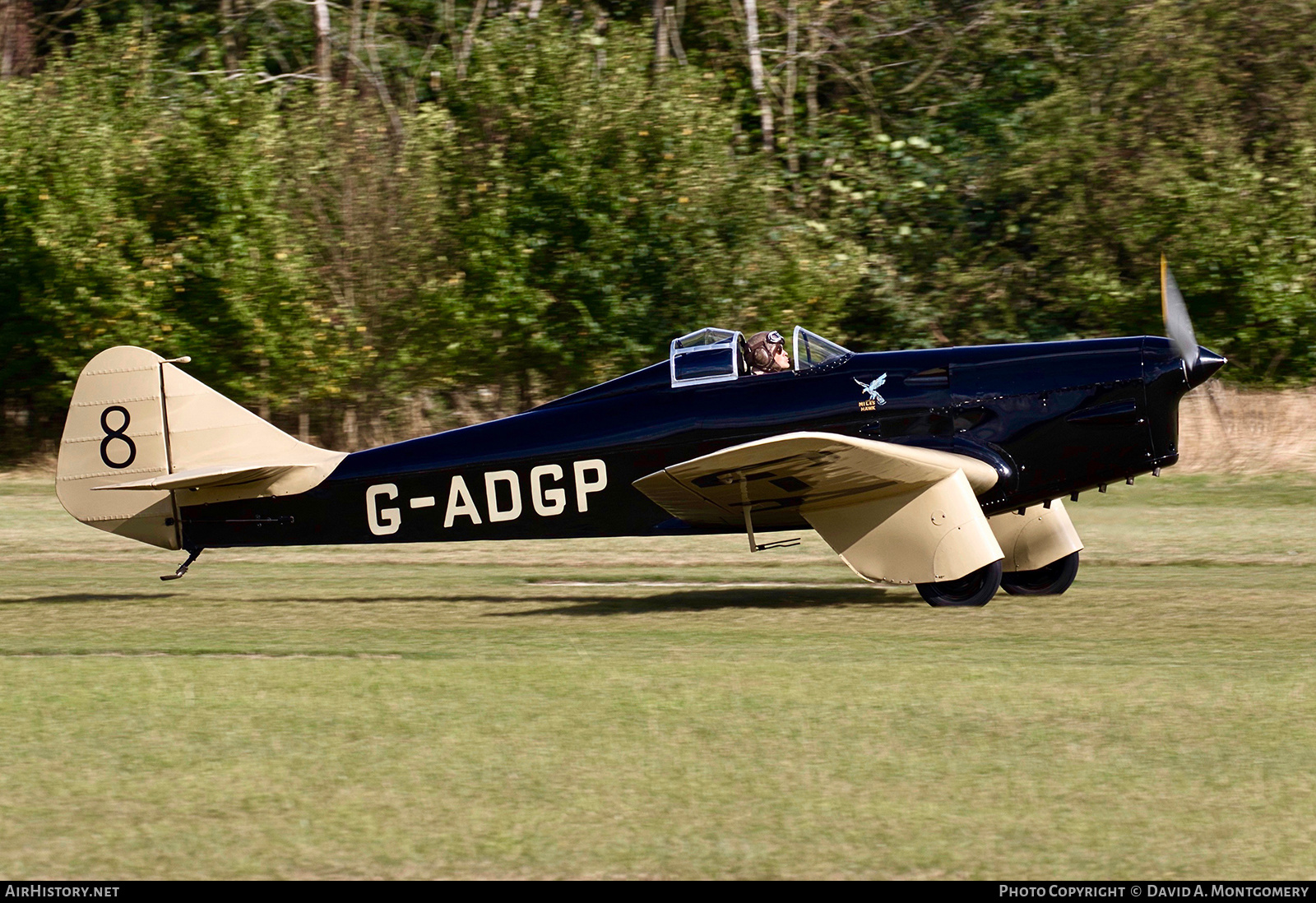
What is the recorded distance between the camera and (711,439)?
9.95m

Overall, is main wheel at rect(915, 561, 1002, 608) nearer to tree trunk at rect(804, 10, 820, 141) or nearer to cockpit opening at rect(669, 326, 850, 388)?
cockpit opening at rect(669, 326, 850, 388)

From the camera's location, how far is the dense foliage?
21094 mm

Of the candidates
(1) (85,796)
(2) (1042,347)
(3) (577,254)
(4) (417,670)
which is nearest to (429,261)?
(3) (577,254)

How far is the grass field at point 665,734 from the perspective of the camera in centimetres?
469

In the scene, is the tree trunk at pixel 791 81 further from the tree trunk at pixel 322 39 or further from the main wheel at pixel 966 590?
the main wheel at pixel 966 590

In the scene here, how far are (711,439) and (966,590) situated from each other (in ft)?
6.77

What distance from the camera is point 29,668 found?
7816 millimetres

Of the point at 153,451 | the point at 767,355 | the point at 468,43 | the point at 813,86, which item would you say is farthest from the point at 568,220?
the point at 767,355

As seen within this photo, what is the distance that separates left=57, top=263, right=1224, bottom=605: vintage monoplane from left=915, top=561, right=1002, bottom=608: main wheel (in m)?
0.01

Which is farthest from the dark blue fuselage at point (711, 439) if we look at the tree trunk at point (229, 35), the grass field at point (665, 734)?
the tree trunk at point (229, 35)

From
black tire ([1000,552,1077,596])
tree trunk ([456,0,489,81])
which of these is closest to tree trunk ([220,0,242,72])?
tree trunk ([456,0,489,81])

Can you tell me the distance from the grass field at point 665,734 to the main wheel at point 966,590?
157 millimetres

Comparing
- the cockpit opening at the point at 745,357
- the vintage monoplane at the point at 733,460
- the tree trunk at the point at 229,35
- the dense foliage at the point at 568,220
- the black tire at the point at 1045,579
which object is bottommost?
the black tire at the point at 1045,579

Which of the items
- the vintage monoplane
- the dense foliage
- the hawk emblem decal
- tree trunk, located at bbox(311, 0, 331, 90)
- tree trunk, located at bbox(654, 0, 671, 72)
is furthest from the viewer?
tree trunk, located at bbox(654, 0, 671, 72)
